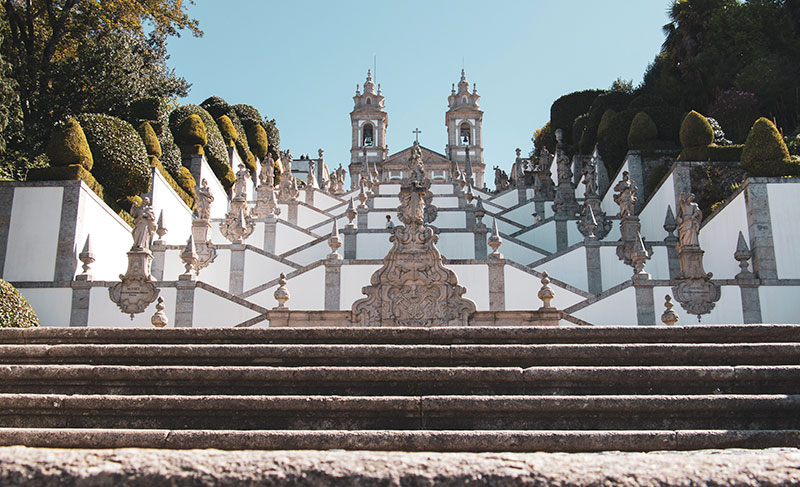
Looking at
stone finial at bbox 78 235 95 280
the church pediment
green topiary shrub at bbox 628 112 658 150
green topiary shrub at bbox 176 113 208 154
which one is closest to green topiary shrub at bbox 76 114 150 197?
stone finial at bbox 78 235 95 280

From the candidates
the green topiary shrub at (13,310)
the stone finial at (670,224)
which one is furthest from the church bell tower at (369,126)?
the green topiary shrub at (13,310)

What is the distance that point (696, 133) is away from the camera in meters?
21.6

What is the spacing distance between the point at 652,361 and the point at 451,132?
188 ft

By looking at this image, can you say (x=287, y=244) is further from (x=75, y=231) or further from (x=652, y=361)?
(x=652, y=361)

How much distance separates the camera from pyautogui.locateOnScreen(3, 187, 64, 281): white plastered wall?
16.1m

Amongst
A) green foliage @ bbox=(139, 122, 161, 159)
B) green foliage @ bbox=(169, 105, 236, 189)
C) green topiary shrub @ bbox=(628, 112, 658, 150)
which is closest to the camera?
green foliage @ bbox=(139, 122, 161, 159)

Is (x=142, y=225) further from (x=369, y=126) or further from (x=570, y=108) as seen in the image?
(x=369, y=126)

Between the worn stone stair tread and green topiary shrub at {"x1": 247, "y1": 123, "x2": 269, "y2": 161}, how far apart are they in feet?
107

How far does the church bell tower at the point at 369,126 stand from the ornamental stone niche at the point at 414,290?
48.8 meters

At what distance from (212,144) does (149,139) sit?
6323 mm

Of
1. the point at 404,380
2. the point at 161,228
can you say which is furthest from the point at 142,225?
the point at 404,380

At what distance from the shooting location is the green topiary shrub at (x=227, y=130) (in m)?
32.4

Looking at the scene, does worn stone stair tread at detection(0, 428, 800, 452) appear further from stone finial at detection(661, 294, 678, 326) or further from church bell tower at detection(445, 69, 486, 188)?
church bell tower at detection(445, 69, 486, 188)

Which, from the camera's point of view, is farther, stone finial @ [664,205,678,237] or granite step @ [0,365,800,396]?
stone finial @ [664,205,678,237]
